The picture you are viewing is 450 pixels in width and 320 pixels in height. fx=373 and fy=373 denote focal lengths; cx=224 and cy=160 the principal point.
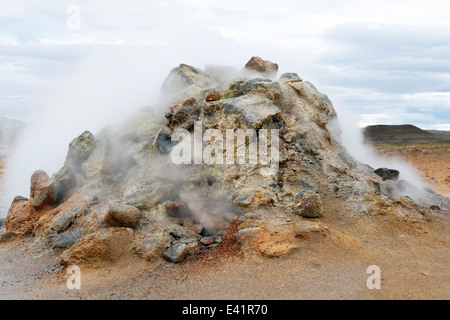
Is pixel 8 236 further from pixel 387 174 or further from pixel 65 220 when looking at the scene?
pixel 387 174

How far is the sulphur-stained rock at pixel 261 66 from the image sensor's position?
35.0ft

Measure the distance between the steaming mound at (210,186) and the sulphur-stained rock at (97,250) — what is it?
0.06ft

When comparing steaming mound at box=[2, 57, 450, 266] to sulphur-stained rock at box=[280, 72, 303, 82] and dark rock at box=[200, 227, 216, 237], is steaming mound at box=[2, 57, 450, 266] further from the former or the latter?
sulphur-stained rock at box=[280, 72, 303, 82]

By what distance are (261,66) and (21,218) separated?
23.9 ft

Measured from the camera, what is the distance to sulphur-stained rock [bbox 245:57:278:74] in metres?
10.7

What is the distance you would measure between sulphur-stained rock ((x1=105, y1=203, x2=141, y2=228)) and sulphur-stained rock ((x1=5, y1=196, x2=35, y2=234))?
2589 millimetres

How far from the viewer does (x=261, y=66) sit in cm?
Answer: 1069

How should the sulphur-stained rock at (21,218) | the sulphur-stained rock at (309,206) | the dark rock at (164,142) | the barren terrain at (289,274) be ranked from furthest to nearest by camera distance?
the dark rock at (164,142) < the sulphur-stained rock at (21,218) < the sulphur-stained rock at (309,206) < the barren terrain at (289,274)

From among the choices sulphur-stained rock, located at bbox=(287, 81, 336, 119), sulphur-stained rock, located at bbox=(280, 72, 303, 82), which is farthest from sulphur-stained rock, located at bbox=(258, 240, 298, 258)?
sulphur-stained rock, located at bbox=(280, 72, 303, 82)

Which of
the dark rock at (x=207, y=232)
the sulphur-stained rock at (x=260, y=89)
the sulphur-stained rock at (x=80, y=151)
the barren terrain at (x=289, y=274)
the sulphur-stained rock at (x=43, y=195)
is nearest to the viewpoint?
the barren terrain at (x=289, y=274)

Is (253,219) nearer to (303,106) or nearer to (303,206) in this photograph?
(303,206)

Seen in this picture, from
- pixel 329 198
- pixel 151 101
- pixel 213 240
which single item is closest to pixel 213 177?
pixel 213 240

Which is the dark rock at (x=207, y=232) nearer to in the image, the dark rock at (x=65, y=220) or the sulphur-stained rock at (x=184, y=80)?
the dark rock at (x=65, y=220)

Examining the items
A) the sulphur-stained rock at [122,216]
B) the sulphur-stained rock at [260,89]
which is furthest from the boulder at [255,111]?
the sulphur-stained rock at [122,216]
